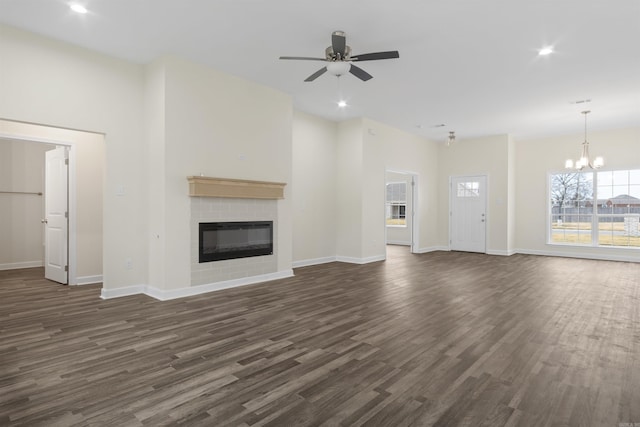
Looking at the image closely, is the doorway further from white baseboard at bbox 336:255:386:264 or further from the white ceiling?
the white ceiling

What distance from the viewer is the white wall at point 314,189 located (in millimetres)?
6852

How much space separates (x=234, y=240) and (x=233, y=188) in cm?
75

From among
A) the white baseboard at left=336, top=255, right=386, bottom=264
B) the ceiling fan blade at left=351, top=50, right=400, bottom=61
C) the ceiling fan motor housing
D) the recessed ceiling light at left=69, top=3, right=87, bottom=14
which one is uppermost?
the recessed ceiling light at left=69, top=3, right=87, bottom=14

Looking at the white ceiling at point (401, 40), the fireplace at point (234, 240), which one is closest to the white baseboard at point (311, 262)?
the fireplace at point (234, 240)

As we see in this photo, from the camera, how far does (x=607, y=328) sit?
3336mm

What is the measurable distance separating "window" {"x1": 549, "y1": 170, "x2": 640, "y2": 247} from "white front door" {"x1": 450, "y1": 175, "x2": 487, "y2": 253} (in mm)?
1569

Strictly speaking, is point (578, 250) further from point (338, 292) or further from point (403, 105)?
point (338, 292)

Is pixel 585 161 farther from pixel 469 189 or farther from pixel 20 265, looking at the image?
pixel 20 265

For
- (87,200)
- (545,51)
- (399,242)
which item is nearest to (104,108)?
(87,200)

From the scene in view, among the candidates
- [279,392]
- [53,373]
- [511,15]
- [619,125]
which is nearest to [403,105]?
[511,15]

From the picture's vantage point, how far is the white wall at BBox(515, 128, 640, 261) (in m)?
7.83

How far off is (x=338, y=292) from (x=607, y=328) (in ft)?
9.28

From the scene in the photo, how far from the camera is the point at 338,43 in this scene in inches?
140

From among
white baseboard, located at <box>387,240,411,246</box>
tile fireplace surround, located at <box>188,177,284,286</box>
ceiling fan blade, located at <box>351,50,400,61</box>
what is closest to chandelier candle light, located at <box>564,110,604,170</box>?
white baseboard, located at <box>387,240,411,246</box>
